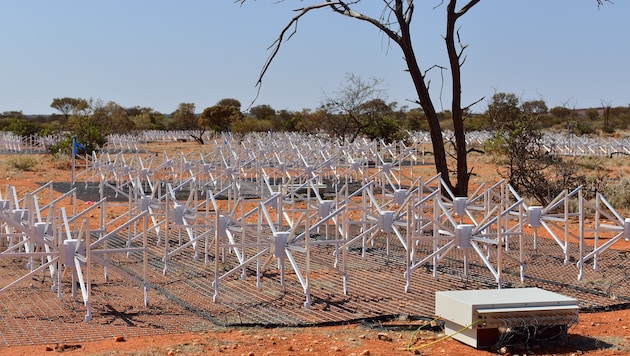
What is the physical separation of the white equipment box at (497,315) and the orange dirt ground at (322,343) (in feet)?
0.42

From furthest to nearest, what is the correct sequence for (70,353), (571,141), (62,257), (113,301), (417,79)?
(571,141), (417,79), (113,301), (62,257), (70,353)

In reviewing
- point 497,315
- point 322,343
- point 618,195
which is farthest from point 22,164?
point 497,315

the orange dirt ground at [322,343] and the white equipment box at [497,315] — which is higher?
the white equipment box at [497,315]

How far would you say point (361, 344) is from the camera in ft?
21.9

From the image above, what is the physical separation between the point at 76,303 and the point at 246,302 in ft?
5.53

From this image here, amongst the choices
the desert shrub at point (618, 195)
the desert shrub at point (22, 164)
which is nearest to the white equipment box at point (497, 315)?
the desert shrub at point (618, 195)

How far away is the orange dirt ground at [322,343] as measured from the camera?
6441mm

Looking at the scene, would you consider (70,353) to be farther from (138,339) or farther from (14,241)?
(14,241)

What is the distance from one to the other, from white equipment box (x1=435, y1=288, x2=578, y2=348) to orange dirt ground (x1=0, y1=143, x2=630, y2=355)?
13 cm

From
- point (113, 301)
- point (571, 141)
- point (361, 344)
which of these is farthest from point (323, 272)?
point (571, 141)

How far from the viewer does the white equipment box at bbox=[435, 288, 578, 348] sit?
258 inches

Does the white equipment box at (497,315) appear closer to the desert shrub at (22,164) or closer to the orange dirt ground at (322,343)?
the orange dirt ground at (322,343)

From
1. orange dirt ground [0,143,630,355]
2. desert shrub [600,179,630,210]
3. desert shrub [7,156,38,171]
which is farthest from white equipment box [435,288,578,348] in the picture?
desert shrub [7,156,38,171]

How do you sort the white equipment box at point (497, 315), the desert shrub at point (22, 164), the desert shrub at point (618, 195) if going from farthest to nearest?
the desert shrub at point (22, 164) → the desert shrub at point (618, 195) → the white equipment box at point (497, 315)
